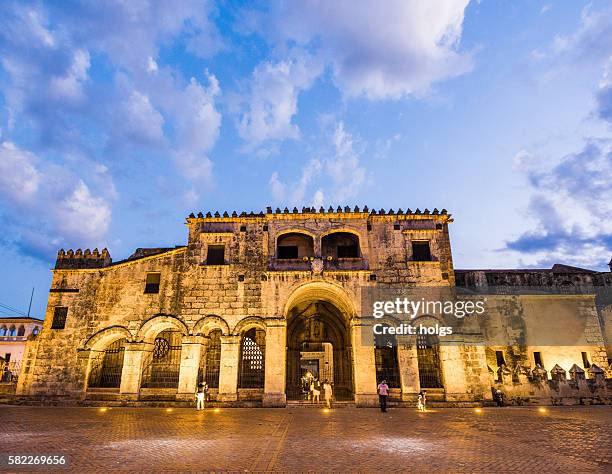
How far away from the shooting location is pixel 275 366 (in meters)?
18.9

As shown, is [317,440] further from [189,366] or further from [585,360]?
[585,360]

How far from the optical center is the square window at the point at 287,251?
2278cm

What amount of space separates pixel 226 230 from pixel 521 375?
61.0 feet

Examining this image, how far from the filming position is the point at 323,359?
30781 mm

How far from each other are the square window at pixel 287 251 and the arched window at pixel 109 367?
1066cm

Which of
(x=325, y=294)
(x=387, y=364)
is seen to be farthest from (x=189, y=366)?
(x=387, y=364)

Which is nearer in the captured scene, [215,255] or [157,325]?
[157,325]

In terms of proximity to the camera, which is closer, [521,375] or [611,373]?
[521,375]

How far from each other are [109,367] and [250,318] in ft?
31.9

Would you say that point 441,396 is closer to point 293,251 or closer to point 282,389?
point 282,389

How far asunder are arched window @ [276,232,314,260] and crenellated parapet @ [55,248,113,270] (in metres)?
10.6

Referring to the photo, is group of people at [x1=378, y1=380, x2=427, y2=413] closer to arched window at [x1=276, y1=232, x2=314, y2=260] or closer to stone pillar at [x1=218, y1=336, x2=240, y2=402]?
stone pillar at [x1=218, y1=336, x2=240, y2=402]

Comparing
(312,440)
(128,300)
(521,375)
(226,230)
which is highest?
(226,230)

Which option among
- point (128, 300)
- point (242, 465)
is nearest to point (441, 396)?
point (242, 465)
